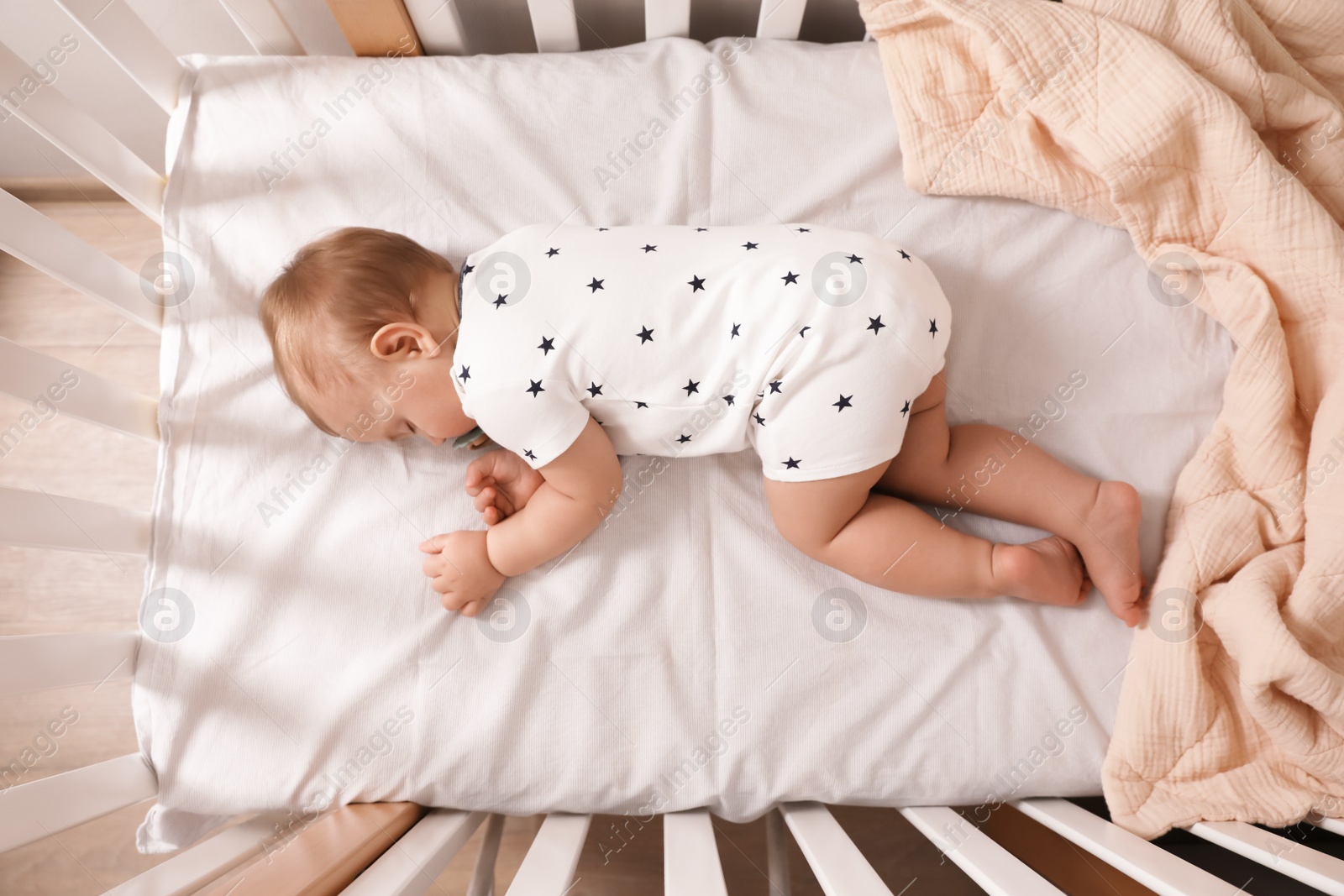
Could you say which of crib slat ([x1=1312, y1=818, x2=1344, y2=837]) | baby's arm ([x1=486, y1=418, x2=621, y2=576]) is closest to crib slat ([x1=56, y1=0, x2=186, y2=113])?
baby's arm ([x1=486, y1=418, x2=621, y2=576])

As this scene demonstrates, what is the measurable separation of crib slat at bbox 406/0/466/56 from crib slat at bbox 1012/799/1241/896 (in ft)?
4.01

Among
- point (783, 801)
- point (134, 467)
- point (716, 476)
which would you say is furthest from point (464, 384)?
point (134, 467)

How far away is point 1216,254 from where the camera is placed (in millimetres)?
995

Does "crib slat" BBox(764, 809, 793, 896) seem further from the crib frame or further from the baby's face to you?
the baby's face

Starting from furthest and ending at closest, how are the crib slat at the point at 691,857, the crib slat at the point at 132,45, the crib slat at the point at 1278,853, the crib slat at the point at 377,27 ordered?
the crib slat at the point at 377,27 < the crib slat at the point at 132,45 < the crib slat at the point at 691,857 < the crib slat at the point at 1278,853

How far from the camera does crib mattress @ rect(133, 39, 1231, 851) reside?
3.09 ft

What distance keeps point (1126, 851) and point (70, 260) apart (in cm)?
129

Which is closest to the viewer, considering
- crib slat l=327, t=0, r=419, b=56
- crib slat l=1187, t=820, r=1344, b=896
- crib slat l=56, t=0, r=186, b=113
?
crib slat l=1187, t=820, r=1344, b=896

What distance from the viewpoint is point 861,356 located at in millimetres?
839

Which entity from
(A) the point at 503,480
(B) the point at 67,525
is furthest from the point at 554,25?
Answer: (B) the point at 67,525

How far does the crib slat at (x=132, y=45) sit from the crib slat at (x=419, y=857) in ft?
3.18

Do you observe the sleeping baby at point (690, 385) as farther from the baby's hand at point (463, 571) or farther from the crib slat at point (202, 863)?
the crib slat at point (202, 863)

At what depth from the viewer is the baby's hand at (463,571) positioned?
944 mm

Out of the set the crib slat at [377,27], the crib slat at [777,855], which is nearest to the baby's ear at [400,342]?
the crib slat at [377,27]
